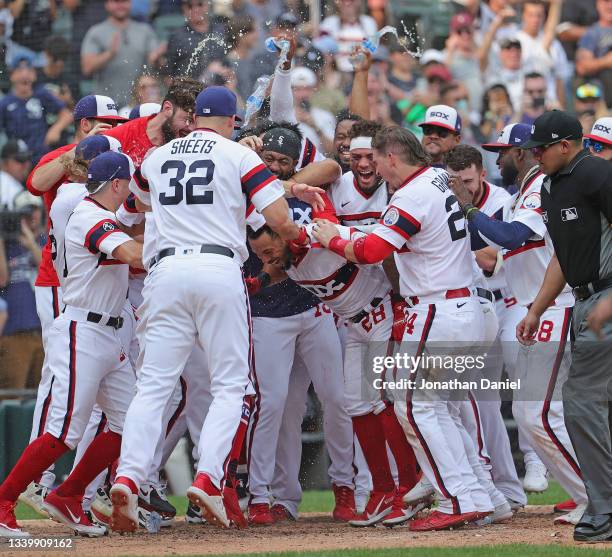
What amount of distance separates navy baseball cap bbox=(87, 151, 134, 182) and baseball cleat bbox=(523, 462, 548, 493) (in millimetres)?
4007

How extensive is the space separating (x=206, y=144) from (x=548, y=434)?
279cm

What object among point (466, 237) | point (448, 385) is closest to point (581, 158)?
point (466, 237)

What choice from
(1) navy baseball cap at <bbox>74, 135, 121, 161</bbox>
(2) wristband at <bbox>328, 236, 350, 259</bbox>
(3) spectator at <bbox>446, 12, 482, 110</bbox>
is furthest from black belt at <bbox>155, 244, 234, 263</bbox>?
(3) spectator at <bbox>446, 12, 482, 110</bbox>

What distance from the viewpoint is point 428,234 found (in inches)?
280

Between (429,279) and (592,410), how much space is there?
132cm

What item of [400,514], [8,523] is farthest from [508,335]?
[8,523]

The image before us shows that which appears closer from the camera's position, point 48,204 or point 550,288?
point 550,288

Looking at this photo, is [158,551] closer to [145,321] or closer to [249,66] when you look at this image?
[145,321]

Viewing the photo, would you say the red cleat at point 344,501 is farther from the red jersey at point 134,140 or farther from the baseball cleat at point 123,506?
the red jersey at point 134,140

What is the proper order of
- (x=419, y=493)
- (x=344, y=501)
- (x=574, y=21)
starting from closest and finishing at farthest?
(x=419, y=493), (x=344, y=501), (x=574, y=21)

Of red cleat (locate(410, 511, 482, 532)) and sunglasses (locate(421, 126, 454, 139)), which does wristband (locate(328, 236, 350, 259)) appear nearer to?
red cleat (locate(410, 511, 482, 532))

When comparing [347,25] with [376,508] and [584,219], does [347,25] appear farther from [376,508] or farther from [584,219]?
[584,219]

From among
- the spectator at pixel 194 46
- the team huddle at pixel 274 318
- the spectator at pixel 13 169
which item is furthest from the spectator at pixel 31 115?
the team huddle at pixel 274 318

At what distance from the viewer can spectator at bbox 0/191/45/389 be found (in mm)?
11805
